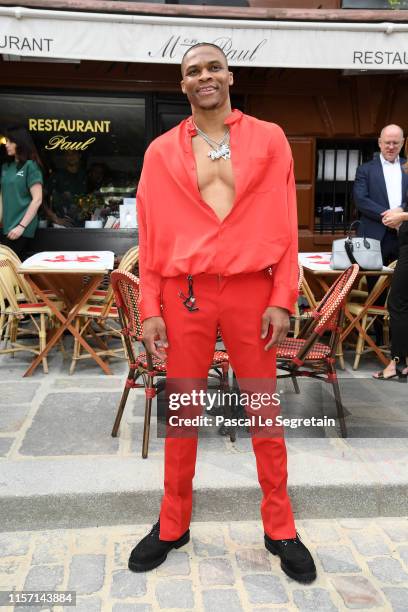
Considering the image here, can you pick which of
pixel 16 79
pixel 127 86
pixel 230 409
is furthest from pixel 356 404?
pixel 16 79

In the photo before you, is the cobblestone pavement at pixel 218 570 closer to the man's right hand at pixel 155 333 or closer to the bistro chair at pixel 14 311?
the man's right hand at pixel 155 333

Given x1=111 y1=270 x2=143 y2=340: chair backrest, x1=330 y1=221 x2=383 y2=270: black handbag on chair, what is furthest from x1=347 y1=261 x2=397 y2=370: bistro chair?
x1=111 y1=270 x2=143 y2=340: chair backrest

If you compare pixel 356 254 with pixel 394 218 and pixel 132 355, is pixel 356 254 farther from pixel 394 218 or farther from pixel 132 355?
pixel 132 355

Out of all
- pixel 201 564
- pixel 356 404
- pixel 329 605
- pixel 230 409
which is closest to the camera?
pixel 329 605

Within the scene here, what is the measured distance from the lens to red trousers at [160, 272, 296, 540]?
101 inches

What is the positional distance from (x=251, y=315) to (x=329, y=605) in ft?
4.04

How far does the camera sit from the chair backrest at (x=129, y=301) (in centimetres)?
359

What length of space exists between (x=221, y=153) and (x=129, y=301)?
4.49 ft

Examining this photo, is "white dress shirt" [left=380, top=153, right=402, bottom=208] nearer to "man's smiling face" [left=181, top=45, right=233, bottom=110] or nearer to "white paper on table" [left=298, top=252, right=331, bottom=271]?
"white paper on table" [left=298, top=252, right=331, bottom=271]

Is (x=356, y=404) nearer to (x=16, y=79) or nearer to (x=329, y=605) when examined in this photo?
(x=329, y=605)

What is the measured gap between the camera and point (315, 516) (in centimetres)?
325

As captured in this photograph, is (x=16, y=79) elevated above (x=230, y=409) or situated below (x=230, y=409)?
above

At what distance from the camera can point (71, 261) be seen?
542cm

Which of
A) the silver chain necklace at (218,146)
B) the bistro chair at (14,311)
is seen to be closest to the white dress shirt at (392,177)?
the bistro chair at (14,311)
